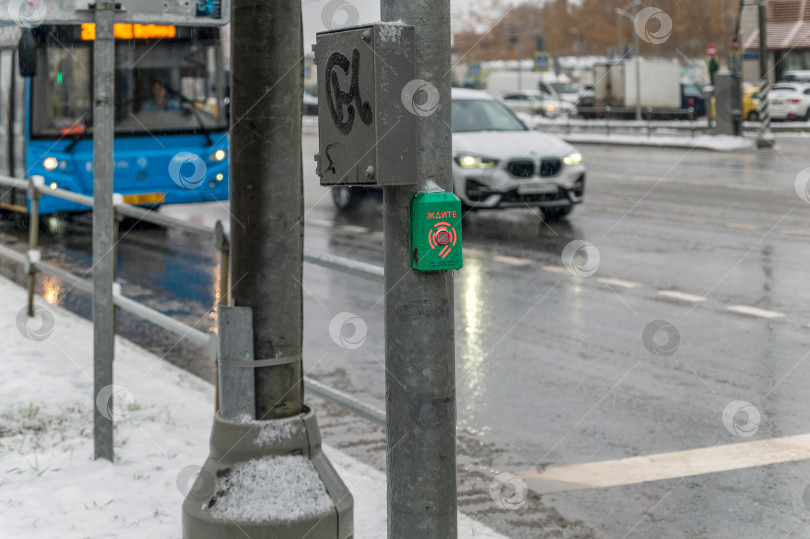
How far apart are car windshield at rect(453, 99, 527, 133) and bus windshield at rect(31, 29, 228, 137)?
339 centimetres

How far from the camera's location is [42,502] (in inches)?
198

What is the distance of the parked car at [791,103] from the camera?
38.8m

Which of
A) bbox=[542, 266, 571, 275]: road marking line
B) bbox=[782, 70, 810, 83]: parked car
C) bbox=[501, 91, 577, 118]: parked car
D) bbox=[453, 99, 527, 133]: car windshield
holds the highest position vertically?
bbox=[782, 70, 810, 83]: parked car

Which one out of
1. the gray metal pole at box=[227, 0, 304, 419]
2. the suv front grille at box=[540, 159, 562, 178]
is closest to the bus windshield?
the suv front grille at box=[540, 159, 562, 178]

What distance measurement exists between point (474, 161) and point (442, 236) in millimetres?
12116

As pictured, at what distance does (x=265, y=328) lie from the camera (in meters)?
4.20

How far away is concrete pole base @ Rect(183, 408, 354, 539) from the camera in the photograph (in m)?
3.98

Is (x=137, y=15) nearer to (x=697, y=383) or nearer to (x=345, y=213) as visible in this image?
(x=697, y=383)

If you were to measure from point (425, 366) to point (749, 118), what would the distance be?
132 ft

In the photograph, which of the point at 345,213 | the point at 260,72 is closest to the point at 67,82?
the point at 345,213

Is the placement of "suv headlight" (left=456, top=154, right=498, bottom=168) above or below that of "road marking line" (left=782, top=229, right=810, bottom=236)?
above

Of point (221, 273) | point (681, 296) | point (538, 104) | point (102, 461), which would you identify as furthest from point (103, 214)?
point (538, 104)

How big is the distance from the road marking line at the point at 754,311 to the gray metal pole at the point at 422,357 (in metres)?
6.36

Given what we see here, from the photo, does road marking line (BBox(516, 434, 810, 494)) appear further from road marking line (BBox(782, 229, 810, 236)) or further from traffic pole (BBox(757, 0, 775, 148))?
traffic pole (BBox(757, 0, 775, 148))
